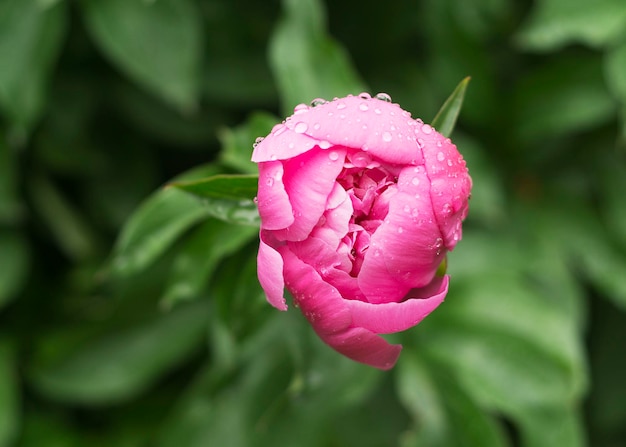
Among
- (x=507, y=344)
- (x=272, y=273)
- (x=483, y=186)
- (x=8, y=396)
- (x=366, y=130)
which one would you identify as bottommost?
(x=8, y=396)

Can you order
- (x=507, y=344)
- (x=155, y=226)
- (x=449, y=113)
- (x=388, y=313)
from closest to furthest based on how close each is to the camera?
(x=388, y=313) → (x=449, y=113) → (x=155, y=226) → (x=507, y=344)

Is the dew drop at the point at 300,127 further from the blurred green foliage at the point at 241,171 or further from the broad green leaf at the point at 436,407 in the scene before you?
the broad green leaf at the point at 436,407

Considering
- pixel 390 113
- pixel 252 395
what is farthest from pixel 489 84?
pixel 390 113

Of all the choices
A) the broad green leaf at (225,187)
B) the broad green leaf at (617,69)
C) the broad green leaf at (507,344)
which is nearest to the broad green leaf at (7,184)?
the broad green leaf at (225,187)

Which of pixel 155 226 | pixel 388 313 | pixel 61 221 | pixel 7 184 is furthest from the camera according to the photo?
pixel 61 221

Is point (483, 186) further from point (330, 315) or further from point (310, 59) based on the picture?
point (330, 315)

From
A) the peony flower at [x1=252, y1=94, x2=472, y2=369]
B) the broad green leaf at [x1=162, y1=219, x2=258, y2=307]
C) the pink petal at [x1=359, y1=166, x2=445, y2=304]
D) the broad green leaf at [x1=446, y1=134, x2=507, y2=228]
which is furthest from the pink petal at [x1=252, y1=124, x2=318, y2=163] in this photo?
the broad green leaf at [x1=446, y1=134, x2=507, y2=228]

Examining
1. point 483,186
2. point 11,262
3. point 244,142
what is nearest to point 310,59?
point 244,142

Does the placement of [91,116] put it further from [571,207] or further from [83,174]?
[571,207]
